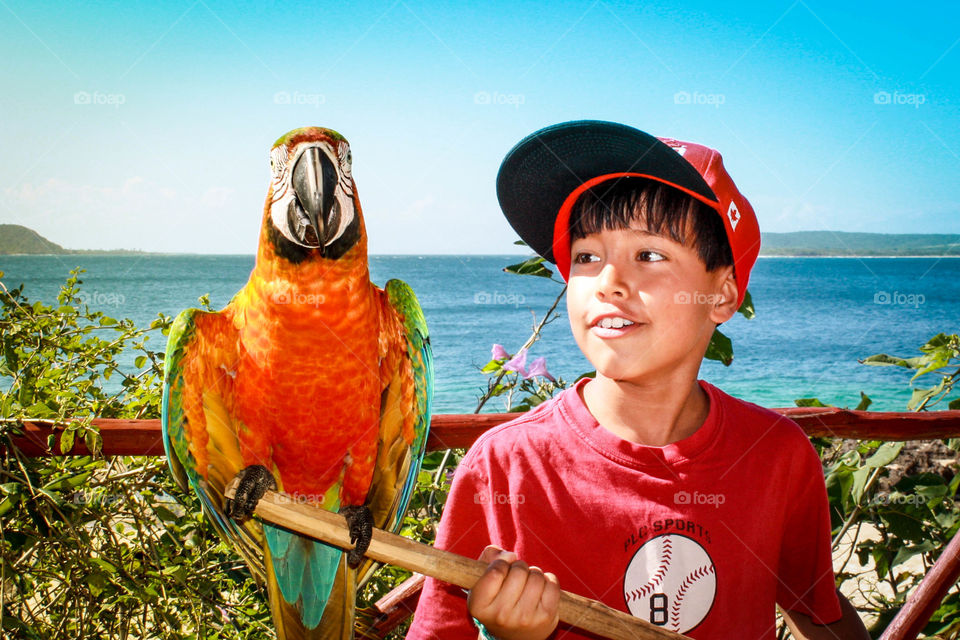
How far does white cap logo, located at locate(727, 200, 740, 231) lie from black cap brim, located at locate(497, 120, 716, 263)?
2.0 inches

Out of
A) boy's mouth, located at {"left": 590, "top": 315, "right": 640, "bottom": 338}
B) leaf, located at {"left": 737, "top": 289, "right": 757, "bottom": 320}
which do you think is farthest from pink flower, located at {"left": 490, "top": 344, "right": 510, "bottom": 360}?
boy's mouth, located at {"left": 590, "top": 315, "right": 640, "bottom": 338}

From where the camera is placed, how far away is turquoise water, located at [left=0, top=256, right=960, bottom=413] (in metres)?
13.7

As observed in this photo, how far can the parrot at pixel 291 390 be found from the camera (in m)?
0.97

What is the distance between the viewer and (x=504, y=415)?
1317mm

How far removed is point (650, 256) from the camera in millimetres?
1013

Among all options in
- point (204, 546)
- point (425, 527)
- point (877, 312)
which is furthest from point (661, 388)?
point (877, 312)

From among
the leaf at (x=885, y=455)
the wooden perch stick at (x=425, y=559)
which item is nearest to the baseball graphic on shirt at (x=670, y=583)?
the wooden perch stick at (x=425, y=559)

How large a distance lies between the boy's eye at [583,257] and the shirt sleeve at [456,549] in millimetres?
442

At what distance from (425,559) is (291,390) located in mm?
411

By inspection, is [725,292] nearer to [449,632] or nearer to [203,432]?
[449,632]

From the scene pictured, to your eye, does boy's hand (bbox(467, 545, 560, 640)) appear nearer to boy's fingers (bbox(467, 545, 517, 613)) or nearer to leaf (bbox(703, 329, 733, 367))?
boy's fingers (bbox(467, 545, 517, 613))

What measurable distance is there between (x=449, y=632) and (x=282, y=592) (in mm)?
337

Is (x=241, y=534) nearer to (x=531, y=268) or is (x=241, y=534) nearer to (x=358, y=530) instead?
(x=358, y=530)

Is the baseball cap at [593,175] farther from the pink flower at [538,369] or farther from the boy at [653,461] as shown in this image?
the pink flower at [538,369]
